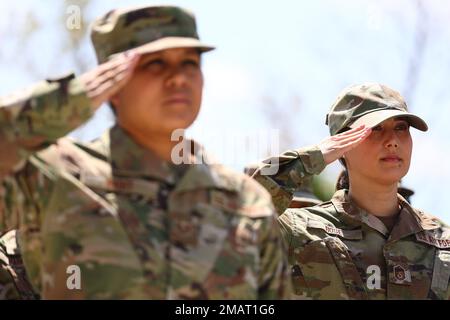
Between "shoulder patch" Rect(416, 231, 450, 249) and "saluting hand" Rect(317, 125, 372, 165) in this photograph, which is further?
"shoulder patch" Rect(416, 231, 450, 249)

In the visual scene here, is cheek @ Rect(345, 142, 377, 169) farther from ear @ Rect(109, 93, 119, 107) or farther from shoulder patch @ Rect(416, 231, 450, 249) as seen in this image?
ear @ Rect(109, 93, 119, 107)

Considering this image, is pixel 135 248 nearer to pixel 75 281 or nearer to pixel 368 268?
pixel 75 281

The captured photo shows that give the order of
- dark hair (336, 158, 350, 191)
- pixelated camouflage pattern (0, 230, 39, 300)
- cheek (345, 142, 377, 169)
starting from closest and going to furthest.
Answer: pixelated camouflage pattern (0, 230, 39, 300) < cheek (345, 142, 377, 169) < dark hair (336, 158, 350, 191)

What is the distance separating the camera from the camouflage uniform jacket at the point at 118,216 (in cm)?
504

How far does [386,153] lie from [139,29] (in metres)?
2.48

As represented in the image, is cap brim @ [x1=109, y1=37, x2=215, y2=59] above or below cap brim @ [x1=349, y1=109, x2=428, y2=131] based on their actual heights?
above

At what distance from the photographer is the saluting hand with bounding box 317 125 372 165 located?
7.26m

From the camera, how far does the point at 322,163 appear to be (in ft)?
23.8

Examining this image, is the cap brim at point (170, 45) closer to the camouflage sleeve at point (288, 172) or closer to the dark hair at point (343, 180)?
the camouflage sleeve at point (288, 172)

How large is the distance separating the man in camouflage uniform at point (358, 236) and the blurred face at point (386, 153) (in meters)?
0.02

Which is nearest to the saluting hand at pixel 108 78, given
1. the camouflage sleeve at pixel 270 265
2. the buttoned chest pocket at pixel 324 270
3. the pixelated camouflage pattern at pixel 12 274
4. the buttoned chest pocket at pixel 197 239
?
the buttoned chest pocket at pixel 197 239

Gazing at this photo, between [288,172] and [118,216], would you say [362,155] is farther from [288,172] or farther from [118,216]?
[118,216]

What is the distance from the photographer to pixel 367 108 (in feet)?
25.3

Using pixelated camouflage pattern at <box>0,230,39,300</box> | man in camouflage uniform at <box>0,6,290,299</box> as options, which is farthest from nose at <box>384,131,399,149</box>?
man in camouflage uniform at <box>0,6,290,299</box>
